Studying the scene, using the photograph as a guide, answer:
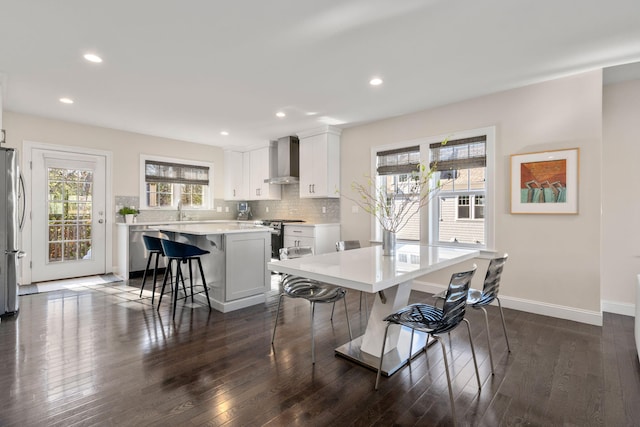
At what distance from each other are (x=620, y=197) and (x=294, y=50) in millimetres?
3781

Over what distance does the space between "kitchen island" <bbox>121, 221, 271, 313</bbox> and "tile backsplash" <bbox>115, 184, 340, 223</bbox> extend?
201 cm

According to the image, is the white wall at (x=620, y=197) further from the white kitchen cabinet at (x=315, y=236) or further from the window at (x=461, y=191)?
the white kitchen cabinet at (x=315, y=236)

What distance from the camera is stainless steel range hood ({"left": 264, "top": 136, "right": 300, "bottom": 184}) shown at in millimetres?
5945

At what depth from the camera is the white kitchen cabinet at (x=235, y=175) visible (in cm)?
694

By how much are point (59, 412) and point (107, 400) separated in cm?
22

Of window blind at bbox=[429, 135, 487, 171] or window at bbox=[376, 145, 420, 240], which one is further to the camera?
window at bbox=[376, 145, 420, 240]

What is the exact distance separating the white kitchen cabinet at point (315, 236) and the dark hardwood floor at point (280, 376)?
6.31 feet

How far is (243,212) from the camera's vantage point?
7.39 m

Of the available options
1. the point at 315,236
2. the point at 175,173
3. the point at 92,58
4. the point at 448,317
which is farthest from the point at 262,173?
the point at 448,317

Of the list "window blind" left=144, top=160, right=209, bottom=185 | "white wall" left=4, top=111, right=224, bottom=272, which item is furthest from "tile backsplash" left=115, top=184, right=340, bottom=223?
"window blind" left=144, top=160, right=209, bottom=185

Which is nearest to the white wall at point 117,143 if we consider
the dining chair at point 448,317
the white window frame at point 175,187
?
the white window frame at point 175,187

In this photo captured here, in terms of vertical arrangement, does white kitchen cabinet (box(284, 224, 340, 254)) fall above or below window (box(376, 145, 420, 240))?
below

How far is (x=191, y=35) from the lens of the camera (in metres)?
2.56

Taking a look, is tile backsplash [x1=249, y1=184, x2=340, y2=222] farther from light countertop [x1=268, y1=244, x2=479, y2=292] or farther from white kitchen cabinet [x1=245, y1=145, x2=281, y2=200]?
light countertop [x1=268, y1=244, x2=479, y2=292]
